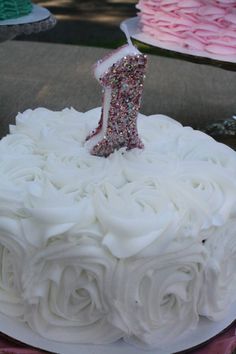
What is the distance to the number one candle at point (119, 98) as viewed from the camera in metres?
1.29

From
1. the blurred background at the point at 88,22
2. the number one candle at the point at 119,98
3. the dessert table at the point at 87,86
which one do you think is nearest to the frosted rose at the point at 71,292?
the number one candle at the point at 119,98

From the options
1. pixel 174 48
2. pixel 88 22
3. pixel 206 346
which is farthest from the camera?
pixel 88 22

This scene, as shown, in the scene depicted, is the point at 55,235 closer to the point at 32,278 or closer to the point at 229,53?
the point at 32,278

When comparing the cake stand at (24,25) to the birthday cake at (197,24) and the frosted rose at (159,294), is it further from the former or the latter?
the frosted rose at (159,294)

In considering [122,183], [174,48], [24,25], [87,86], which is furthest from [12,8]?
[122,183]

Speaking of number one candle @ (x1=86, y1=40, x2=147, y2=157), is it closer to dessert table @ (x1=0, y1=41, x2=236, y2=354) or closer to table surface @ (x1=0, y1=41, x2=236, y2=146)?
dessert table @ (x1=0, y1=41, x2=236, y2=354)

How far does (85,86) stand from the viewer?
4062mm

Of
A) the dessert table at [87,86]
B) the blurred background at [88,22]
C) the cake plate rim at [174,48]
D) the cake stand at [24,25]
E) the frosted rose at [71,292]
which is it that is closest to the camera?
the frosted rose at [71,292]

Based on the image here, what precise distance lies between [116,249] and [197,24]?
161cm

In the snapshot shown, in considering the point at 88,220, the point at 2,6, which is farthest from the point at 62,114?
the point at 2,6

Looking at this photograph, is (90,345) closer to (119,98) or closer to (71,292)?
(71,292)

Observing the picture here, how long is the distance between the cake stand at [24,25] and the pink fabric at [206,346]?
189cm

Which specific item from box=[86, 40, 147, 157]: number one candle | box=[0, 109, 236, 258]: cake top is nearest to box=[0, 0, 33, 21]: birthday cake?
box=[0, 109, 236, 258]: cake top

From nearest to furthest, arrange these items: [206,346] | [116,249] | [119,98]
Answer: [116,249] < [206,346] < [119,98]
